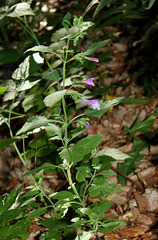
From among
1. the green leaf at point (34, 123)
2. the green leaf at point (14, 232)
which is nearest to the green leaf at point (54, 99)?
the green leaf at point (34, 123)

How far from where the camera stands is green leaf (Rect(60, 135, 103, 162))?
1188mm

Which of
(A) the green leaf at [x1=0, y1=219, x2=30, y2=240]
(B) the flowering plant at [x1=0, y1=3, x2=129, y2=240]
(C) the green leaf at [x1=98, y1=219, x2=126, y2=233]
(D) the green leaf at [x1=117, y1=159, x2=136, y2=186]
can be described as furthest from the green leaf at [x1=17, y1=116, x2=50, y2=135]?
(D) the green leaf at [x1=117, y1=159, x2=136, y2=186]

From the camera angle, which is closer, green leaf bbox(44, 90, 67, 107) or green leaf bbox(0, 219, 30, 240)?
green leaf bbox(44, 90, 67, 107)

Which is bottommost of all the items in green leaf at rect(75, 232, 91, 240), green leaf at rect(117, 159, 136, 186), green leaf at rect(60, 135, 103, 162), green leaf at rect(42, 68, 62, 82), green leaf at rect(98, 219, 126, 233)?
green leaf at rect(117, 159, 136, 186)

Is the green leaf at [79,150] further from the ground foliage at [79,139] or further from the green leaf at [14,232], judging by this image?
the green leaf at [14,232]

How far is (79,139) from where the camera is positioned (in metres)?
1.77

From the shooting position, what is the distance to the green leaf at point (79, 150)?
1.19 metres

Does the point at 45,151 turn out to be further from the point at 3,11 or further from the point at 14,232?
the point at 3,11

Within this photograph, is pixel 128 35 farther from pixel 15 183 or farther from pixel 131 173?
pixel 15 183

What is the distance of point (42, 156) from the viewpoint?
6.13ft

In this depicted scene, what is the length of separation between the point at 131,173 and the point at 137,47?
70.9 inches

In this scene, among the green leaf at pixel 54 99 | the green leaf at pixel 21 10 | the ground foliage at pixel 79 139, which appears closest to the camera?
the green leaf at pixel 54 99

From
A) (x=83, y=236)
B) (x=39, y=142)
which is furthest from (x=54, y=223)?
(x=39, y=142)

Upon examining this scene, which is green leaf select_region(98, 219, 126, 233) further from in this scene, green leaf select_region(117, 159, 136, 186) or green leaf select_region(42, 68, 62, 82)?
→ green leaf select_region(42, 68, 62, 82)
